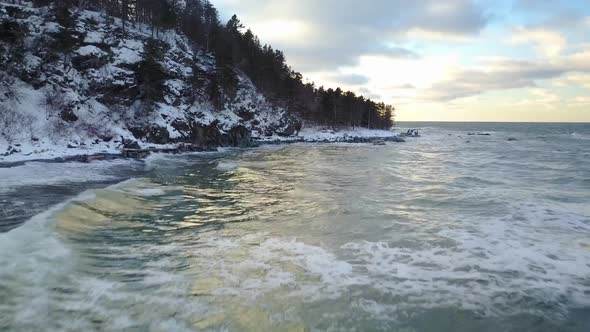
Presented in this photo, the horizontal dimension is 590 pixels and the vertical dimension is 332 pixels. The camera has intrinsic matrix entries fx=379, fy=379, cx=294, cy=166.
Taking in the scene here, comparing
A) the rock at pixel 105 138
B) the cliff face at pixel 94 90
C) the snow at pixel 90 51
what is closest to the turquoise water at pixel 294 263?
the cliff face at pixel 94 90

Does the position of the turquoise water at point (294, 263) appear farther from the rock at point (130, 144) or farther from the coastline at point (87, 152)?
the rock at point (130, 144)

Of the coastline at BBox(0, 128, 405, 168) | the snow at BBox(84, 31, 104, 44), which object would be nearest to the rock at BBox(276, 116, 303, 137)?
the coastline at BBox(0, 128, 405, 168)

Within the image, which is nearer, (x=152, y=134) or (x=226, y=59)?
(x=152, y=134)

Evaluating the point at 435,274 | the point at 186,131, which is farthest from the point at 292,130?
the point at 435,274

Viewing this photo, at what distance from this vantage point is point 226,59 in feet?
204

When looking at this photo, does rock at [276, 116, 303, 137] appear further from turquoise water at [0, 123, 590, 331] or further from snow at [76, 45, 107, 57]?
turquoise water at [0, 123, 590, 331]

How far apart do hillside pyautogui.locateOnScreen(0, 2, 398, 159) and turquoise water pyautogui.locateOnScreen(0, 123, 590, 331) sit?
43.2ft

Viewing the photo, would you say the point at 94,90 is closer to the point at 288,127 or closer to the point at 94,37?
the point at 94,37

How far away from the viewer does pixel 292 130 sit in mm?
62969

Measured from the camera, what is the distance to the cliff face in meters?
25.8

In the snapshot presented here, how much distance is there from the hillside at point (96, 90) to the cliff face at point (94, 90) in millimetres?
75

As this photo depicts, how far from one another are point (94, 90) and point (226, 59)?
104 feet

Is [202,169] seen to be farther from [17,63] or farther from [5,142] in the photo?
[17,63]

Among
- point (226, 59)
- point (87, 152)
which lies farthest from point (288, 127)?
point (87, 152)
